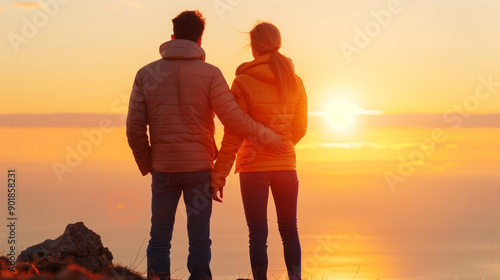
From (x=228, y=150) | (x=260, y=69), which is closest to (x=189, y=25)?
(x=260, y=69)

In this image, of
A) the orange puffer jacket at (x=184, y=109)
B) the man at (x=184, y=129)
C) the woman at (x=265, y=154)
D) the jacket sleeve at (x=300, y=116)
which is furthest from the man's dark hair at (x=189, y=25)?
the jacket sleeve at (x=300, y=116)

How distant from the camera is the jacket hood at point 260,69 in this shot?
7918mm

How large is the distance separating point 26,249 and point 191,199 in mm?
3881

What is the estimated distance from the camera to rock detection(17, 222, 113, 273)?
9.96 metres

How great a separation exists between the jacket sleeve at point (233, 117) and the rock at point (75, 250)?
3.73m

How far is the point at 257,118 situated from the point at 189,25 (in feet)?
4.59

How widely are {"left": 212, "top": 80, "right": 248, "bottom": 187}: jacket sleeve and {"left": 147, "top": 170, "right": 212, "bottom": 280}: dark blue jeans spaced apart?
17 cm

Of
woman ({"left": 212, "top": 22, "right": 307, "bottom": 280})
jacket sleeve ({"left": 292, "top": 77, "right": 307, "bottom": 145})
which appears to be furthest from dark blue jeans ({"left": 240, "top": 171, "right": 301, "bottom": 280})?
jacket sleeve ({"left": 292, "top": 77, "right": 307, "bottom": 145})

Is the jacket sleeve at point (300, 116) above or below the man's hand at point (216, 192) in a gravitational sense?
above

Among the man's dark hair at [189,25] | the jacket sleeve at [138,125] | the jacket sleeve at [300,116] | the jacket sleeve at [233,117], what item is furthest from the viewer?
the jacket sleeve at [300,116]

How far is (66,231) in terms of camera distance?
33.3 ft

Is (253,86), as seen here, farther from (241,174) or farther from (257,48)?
(241,174)

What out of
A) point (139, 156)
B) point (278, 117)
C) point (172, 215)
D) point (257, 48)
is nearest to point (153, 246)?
point (172, 215)

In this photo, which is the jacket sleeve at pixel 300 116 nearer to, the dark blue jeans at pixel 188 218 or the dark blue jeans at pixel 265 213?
the dark blue jeans at pixel 265 213
